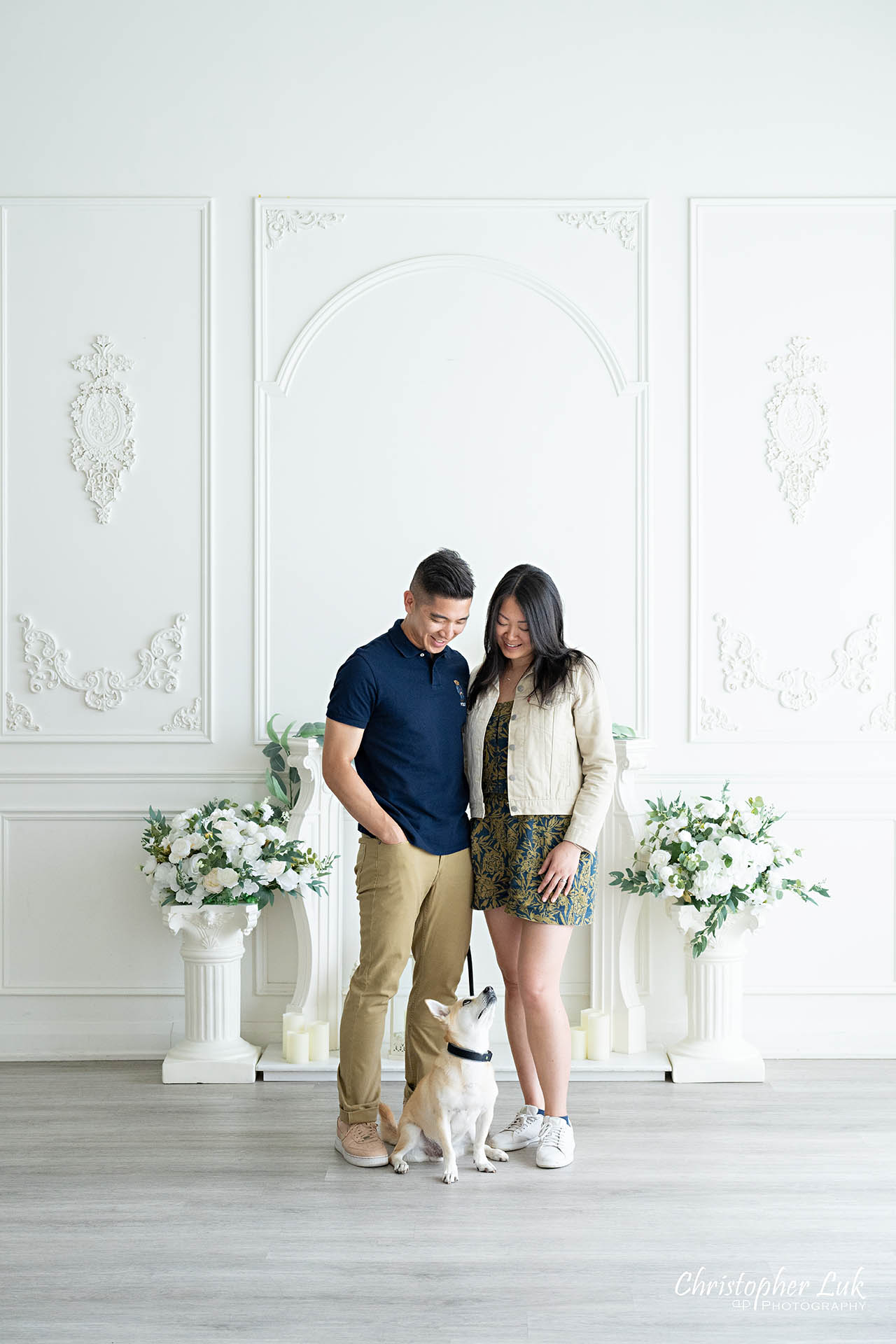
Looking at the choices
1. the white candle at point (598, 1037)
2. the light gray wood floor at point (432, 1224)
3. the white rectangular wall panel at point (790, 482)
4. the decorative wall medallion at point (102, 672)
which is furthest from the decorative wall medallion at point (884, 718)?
the decorative wall medallion at point (102, 672)

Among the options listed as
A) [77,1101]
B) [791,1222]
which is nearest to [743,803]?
[791,1222]

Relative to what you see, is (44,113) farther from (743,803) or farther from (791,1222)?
(791,1222)

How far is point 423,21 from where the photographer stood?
358 cm

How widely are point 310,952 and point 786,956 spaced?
167 cm

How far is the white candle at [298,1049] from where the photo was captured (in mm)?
3287

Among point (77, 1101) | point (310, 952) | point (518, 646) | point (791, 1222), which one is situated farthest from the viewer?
point (310, 952)

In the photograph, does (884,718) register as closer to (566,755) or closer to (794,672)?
(794,672)

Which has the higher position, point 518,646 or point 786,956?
point 518,646

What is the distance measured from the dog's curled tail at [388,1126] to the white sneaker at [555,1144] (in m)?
0.38

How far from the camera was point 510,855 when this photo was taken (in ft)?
8.67

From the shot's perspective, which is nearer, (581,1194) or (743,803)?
(581,1194)

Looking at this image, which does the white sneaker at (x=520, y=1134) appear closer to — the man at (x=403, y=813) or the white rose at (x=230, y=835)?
the man at (x=403, y=813)

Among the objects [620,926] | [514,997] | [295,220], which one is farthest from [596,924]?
[295,220]

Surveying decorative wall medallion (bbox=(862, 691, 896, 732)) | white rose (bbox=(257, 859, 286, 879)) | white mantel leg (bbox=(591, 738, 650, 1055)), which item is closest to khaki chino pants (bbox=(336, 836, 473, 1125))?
white rose (bbox=(257, 859, 286, 879))
